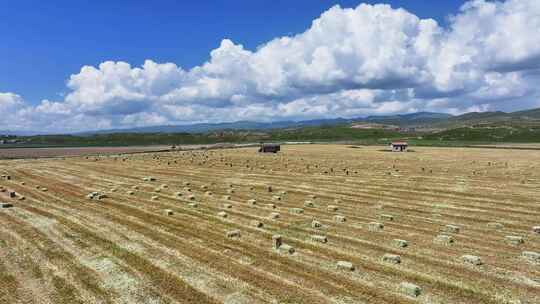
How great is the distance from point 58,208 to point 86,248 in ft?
36.3

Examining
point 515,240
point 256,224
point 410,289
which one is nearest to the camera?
point 410,289

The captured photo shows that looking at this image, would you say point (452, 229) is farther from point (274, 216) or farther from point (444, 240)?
point (274, 216)

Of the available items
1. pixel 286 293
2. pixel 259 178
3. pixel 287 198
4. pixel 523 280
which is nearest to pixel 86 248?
pixel 286 293

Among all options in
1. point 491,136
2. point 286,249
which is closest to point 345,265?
point 286,249

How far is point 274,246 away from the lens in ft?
54.9

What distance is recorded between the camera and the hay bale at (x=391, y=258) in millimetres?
14617

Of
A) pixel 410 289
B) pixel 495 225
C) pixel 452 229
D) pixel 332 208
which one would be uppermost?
pixel 410 289

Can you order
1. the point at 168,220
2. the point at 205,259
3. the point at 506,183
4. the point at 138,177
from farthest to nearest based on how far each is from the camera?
1. the point at 138,177
2. the point at 506,183
3. the point at 168,220
4. the point at 205,259

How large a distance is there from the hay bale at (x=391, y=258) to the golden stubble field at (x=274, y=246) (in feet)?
0.15

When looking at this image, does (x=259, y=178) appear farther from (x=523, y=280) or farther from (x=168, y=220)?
(x=523, y=280)

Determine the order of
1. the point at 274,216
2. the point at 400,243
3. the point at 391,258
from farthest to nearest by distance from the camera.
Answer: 1. the point at 274,216
2. the point at 400,243
3. the point at 391,258

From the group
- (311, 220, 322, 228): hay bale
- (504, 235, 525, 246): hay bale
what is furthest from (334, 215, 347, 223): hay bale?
(504, 235, 525, 246): hay bale

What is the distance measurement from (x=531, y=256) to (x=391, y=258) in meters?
6.05

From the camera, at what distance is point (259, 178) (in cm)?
4134
